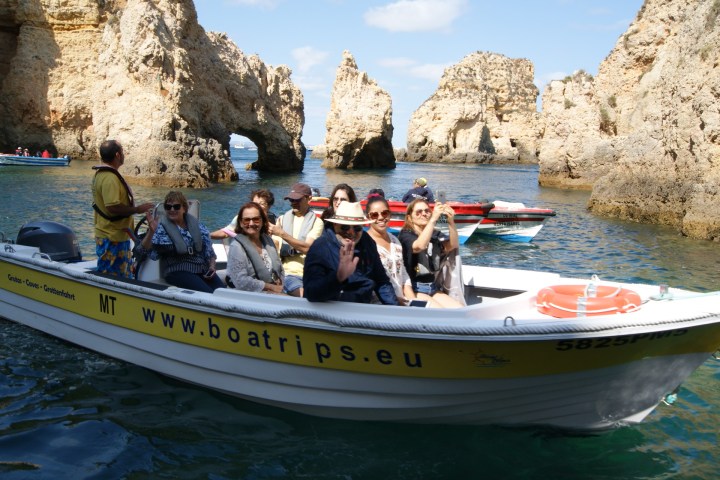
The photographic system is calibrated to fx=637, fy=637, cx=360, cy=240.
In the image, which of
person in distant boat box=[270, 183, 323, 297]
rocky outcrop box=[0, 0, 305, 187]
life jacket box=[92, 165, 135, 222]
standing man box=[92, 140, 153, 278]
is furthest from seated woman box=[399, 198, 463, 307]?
rocky outcrop box=[0, 0, 305, 187]

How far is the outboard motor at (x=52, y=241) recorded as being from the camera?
7.60 m

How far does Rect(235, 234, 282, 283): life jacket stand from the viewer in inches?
229

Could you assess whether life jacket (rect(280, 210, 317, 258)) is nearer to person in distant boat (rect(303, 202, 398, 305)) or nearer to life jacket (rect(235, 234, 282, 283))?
life jacket (rect(235, 234, 282, 283))

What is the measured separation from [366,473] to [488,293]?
2.69 metres

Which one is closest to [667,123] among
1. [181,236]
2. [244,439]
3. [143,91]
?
[181,236]

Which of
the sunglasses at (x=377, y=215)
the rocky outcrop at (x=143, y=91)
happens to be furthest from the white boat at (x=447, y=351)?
the rocky outcrop at (x=143, y=91)

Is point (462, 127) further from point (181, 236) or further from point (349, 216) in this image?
point (349, 216)

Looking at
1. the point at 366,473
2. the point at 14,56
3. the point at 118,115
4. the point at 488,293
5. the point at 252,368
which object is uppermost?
the point at 14,56

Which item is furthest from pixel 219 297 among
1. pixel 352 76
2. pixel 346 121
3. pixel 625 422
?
pixel 352 76

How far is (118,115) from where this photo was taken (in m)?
33.3

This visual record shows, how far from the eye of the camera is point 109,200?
6227 millimetres

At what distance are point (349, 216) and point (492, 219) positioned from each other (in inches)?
489

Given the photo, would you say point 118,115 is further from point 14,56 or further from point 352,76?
point 352,76

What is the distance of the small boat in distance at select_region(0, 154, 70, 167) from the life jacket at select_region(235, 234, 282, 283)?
3702 cm
